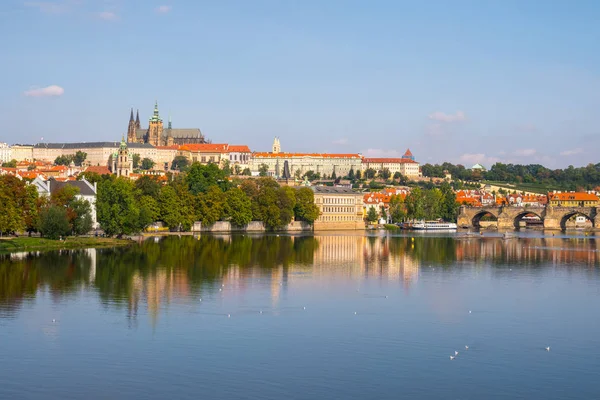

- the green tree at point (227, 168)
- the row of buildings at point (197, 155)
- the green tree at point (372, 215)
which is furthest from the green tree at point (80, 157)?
the green tree at point (372, 215)

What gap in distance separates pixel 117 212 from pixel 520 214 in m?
61.0

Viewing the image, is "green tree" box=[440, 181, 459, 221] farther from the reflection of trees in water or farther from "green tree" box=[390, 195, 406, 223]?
the reflection of trees in water

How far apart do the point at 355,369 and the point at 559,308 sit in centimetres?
1278

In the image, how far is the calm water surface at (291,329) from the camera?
21.9 m

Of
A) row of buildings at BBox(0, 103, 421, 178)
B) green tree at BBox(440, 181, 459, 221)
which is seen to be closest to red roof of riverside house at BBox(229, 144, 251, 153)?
row of buildings at BBox(0, 103, 421, 178)

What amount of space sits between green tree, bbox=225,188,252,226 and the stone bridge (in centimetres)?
3495

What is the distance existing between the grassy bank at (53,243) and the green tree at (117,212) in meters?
2.29

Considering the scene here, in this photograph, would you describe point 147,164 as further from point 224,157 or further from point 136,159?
point 224,157

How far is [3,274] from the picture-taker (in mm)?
39531

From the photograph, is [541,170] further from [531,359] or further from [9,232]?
[531,359]

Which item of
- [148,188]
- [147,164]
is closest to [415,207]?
[148,188]

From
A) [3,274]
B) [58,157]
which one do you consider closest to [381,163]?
[58,157]

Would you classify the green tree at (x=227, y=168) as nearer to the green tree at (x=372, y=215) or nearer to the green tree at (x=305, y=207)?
the green tree at (x=372, y=215)

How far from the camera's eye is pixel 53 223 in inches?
2156
